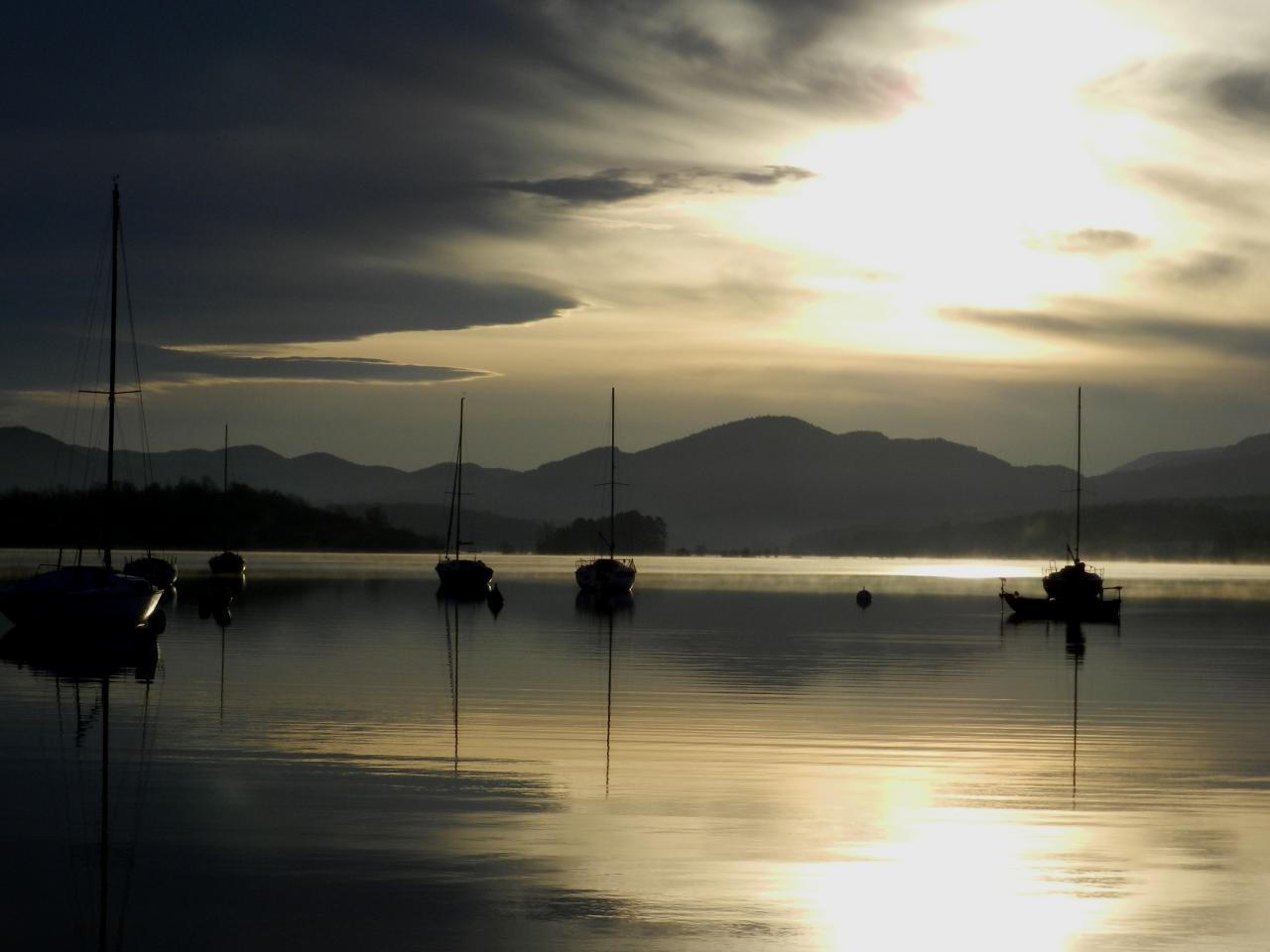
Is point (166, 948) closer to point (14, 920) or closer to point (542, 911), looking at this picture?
point (14, 920)

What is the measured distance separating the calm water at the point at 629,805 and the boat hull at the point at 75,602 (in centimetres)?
608

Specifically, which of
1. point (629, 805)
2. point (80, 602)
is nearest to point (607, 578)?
point (80, 602)

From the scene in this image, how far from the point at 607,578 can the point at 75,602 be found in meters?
62.0

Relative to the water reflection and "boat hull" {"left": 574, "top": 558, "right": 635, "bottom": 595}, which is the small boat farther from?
the water reflection

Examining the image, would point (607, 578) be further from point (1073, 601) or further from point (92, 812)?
point (92, 812)

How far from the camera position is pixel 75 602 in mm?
52844

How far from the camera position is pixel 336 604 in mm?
86125

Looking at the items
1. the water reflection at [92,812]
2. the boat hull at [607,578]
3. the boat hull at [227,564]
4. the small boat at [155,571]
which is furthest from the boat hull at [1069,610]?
the boat hull at [227,564]

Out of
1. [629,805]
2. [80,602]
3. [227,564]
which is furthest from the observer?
[227,564]

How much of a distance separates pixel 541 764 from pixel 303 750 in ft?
13.3

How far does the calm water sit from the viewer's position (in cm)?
1512

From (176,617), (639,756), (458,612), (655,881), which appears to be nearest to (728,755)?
(639,756)

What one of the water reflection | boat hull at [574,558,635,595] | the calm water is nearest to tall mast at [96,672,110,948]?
the water reflection

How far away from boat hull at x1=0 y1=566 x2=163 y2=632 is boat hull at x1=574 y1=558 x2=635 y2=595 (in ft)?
195
